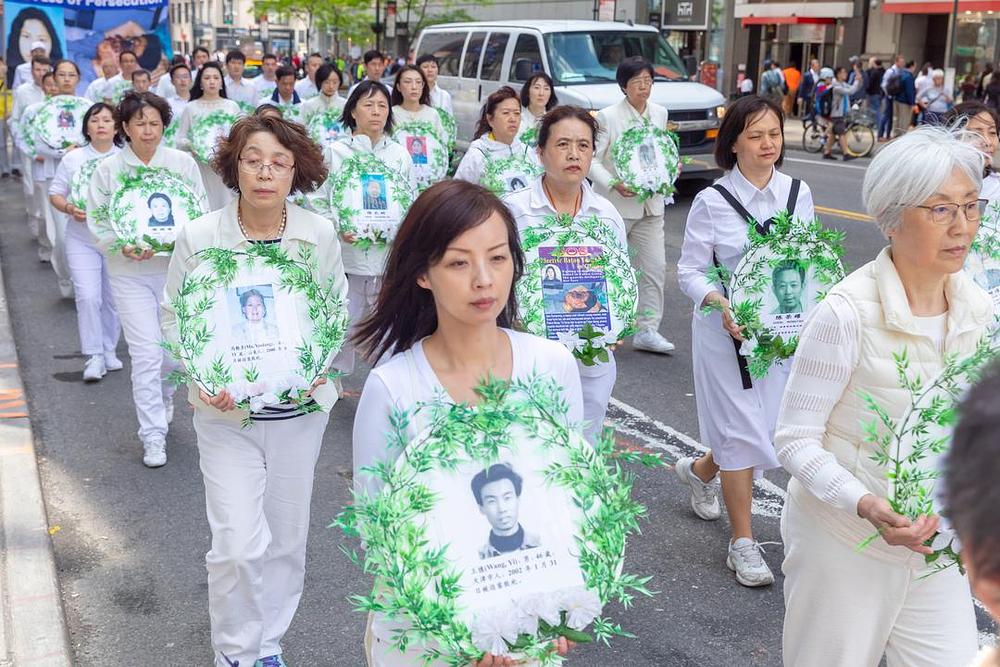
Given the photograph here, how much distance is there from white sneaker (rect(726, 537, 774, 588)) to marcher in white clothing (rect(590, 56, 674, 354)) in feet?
12.6

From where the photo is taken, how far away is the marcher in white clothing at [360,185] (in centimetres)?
723

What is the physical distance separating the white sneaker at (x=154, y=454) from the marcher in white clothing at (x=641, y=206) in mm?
3697

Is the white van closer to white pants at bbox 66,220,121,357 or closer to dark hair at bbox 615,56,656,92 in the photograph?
dark hair at bbox 615,56,656,92

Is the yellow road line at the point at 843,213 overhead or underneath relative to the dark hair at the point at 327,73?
underneath

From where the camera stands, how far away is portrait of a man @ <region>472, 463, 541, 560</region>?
2.51 meters

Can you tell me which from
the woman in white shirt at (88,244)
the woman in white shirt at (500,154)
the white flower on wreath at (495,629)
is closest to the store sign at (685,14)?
the woman in white shirt at (500,154)

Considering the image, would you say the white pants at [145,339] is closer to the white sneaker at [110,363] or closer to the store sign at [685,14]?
the white sneaker at [110,363]

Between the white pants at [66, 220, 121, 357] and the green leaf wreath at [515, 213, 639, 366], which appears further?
the white pants at [66, 220, 121, 357]

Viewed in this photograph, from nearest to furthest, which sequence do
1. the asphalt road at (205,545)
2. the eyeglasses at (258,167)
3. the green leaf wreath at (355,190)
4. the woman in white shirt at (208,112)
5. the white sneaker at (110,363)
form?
the eyeglasses at (258,167)
the asphalt road at (205,545)
the green leaf wreath at (355,190)
the white sneaker at (110,363)
the woman in white shirt at (208,112)

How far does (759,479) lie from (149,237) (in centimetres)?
350

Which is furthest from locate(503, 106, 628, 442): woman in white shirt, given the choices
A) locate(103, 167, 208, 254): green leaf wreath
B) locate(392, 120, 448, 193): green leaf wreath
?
locate(392, 120, 448, 193): green leaf wreath

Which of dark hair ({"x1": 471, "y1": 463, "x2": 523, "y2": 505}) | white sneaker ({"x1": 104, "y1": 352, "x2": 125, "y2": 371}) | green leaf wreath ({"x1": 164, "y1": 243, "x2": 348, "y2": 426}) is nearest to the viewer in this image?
dark hair ({"x1": 471, "y1": 463, "x2": 523, "y2": 505})

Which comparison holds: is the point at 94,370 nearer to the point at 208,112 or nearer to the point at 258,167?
the point at 208,112

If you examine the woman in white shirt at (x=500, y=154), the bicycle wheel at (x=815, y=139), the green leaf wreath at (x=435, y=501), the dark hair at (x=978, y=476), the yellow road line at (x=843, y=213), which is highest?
the dark hair at (x=978, y=476)
